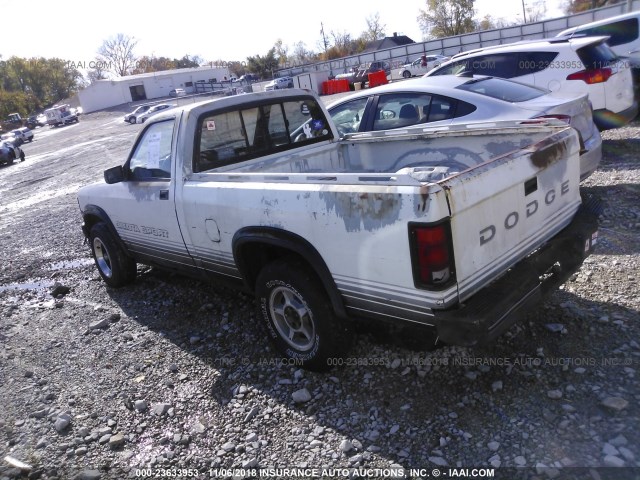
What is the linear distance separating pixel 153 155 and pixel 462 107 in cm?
353

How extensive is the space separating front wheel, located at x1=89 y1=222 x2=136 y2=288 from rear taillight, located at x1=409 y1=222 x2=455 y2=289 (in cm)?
399

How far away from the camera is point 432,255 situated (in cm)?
265

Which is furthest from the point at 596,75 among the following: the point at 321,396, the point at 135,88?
the point at 135,88

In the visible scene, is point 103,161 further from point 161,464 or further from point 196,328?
point 161,464

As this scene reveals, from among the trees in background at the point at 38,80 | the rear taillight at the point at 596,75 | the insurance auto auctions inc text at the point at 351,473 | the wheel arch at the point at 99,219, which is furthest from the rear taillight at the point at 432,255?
the trees in background at the point at 38,80

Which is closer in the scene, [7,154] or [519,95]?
[519,95]

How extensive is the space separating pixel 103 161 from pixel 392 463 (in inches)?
784

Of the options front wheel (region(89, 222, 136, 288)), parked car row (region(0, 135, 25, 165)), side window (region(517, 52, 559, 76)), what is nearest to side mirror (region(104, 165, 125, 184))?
front wheel (region(89, 222, 136, 288))

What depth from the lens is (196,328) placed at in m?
4.77

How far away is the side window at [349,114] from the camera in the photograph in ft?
23.4

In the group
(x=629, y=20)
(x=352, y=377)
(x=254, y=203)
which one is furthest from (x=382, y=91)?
(x=629, y=20)

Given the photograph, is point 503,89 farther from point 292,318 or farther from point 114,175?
point 114,175

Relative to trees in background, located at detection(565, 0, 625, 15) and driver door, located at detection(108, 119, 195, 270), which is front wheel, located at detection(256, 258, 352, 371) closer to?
driver door, located at detection(108, 119, 195, 270)

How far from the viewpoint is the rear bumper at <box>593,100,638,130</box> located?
7738 mm
